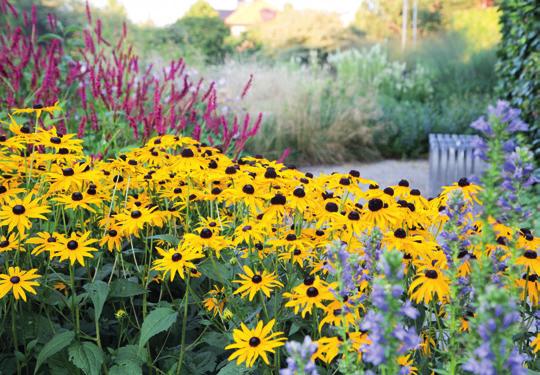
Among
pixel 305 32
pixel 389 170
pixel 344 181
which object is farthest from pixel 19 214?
pixel 305 32

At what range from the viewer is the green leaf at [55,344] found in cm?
174

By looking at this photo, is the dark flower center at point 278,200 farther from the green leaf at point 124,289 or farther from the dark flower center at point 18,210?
the dark flower center at point 18,210

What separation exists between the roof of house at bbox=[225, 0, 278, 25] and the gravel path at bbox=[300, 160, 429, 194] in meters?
47.2

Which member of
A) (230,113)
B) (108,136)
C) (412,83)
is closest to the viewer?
(108,136)

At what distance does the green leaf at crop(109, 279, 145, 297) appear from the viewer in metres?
1.93

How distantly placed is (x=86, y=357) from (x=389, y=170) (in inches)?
271

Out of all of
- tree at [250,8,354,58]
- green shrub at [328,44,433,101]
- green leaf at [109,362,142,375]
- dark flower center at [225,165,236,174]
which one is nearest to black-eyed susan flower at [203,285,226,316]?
green leaf at [109,362,142,375]

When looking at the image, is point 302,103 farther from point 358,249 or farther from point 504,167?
point 504,167

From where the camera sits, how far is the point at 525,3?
618cm

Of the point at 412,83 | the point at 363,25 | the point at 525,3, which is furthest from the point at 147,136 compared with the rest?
the point at 363,25

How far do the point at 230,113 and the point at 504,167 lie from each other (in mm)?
7007

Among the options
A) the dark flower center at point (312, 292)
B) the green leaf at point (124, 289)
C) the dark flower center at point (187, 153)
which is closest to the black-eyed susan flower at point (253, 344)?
the dark flower center at point (312, 292)

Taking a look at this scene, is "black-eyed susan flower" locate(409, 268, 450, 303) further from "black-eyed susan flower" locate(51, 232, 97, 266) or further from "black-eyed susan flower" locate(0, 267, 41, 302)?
"black-eyed susan flower" locate(0, 267, 41, 302)

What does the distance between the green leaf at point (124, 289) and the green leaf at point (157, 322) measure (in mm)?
159
